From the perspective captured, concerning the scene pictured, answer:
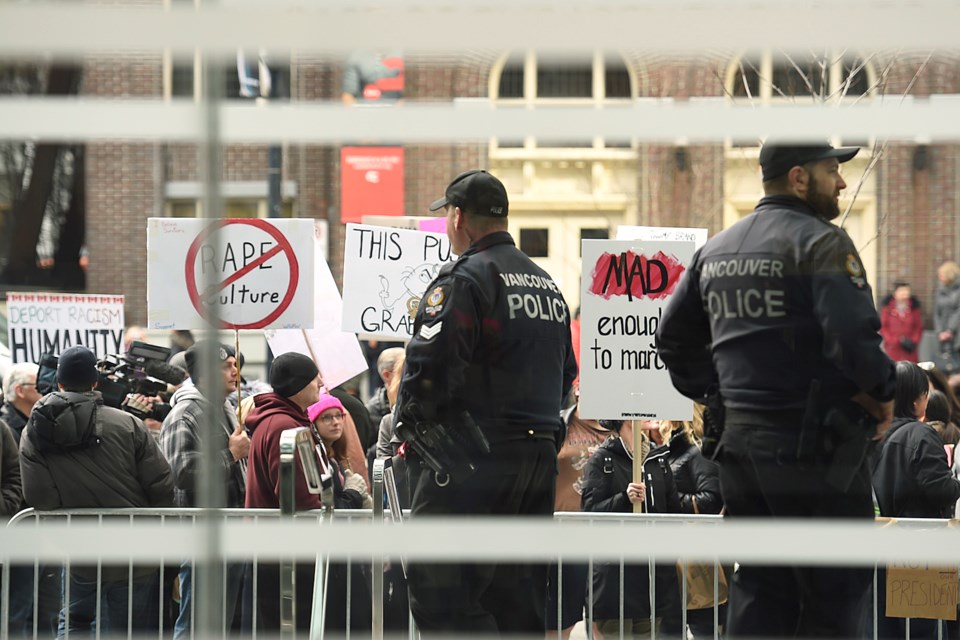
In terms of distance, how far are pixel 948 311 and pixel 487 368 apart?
134cm

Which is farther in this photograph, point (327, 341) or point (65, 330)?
point (65, 330)

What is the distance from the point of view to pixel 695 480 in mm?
5746

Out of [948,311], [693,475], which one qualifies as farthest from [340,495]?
[948,311]

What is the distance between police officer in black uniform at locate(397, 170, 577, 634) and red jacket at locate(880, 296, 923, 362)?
0.98 metres

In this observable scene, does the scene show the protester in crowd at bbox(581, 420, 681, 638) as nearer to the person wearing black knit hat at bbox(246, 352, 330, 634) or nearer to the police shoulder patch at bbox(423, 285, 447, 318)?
the person wearing black knit hat at bbox(246, 352, 330, 634)

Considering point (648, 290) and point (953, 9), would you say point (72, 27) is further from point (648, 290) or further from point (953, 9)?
point (648, 290)

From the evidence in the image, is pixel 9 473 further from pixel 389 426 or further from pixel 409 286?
pixel 409 286

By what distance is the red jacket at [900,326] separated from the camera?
11.2 feet

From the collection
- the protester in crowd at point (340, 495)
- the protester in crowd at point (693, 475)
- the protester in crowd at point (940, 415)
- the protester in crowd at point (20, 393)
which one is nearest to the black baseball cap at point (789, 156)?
the protester in crowd at point (693, 475)

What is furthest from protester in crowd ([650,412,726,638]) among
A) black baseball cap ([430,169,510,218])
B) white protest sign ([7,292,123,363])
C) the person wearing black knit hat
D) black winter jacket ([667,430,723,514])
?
white protest sign ([7,292,123,363])

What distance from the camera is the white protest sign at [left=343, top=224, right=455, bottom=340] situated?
22.5ft

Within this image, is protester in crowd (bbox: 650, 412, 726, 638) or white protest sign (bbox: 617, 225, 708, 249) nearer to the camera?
white protest sign (bbox: 617, 225, 708, 249)

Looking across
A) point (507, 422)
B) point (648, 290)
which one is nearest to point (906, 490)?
point (648, 290)

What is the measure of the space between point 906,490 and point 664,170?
210cm
